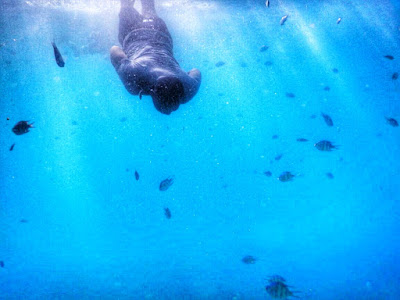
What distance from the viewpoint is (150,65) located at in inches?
163

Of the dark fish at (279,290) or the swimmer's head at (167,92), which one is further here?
the dark fish at (279,290)

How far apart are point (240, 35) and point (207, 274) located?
1628 centimetres

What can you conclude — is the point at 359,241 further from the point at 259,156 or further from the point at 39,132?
the point at 39,132

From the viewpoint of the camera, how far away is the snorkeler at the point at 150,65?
11.5ft

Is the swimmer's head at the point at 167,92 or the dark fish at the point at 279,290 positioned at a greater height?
the swimmer's head at the point at 167,92

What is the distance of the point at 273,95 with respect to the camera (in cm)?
2500

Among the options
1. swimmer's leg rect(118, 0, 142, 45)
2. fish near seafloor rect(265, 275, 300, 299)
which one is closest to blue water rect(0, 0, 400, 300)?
swimmer's leg rect(118, 0, 142, 45)

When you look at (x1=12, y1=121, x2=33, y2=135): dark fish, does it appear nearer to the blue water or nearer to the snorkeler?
the snorkeler

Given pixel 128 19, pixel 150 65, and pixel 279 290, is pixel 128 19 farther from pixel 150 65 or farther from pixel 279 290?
pixel 279 290

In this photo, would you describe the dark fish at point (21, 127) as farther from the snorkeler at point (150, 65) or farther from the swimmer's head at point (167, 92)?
the swimmer's head at point (167, 92)

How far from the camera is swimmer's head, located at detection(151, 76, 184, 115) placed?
3.33 meters

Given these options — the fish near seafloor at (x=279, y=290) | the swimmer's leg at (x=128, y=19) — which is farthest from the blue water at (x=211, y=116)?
the fish near seafloor at (x=279, y=290)

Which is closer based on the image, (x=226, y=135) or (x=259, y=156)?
(x=226, y=135)

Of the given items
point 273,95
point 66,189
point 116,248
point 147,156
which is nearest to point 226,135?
point 273,95
